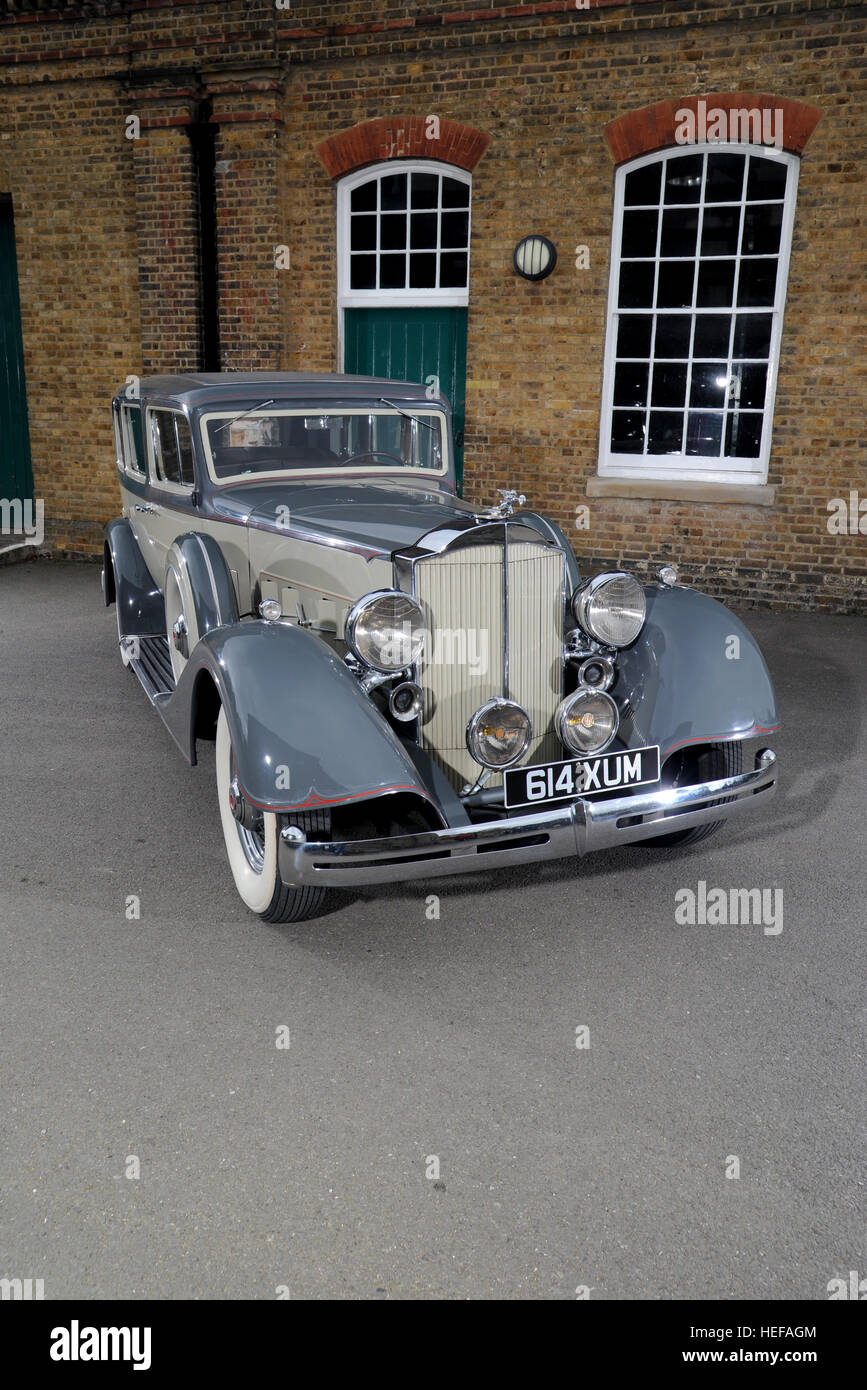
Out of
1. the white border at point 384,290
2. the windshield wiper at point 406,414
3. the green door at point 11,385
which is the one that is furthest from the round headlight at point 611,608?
the green door at point 11,385

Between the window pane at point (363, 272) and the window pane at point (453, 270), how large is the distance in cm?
65

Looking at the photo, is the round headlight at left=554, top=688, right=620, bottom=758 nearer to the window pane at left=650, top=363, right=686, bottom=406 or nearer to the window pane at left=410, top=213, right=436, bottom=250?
the window pane at left=650, top=363, right=686, bottom=406

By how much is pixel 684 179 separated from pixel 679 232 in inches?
15.6

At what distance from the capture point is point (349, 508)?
4.09 metres

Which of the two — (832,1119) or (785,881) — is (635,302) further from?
(832,1119)

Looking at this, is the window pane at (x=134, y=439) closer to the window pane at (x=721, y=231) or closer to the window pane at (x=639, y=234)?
the window pane at (x=639, y=234)

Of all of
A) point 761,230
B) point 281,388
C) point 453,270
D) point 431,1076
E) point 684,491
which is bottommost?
point 431,1076

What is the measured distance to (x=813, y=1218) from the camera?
219 cm

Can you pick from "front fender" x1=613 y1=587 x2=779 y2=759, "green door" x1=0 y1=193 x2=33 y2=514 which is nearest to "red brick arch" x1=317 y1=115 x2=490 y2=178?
"green door" x1=0 y1=193 x2=33 y2=514

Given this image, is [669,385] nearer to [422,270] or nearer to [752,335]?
[752,335]

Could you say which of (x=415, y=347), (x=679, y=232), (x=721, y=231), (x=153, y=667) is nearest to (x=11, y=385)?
(x=415, y=347)

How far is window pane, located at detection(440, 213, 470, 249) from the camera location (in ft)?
28.5

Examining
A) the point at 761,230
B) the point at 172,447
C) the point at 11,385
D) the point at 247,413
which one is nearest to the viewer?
the point at 247,413

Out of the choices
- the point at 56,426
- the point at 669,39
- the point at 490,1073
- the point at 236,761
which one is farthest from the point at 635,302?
the point at 490,1073
